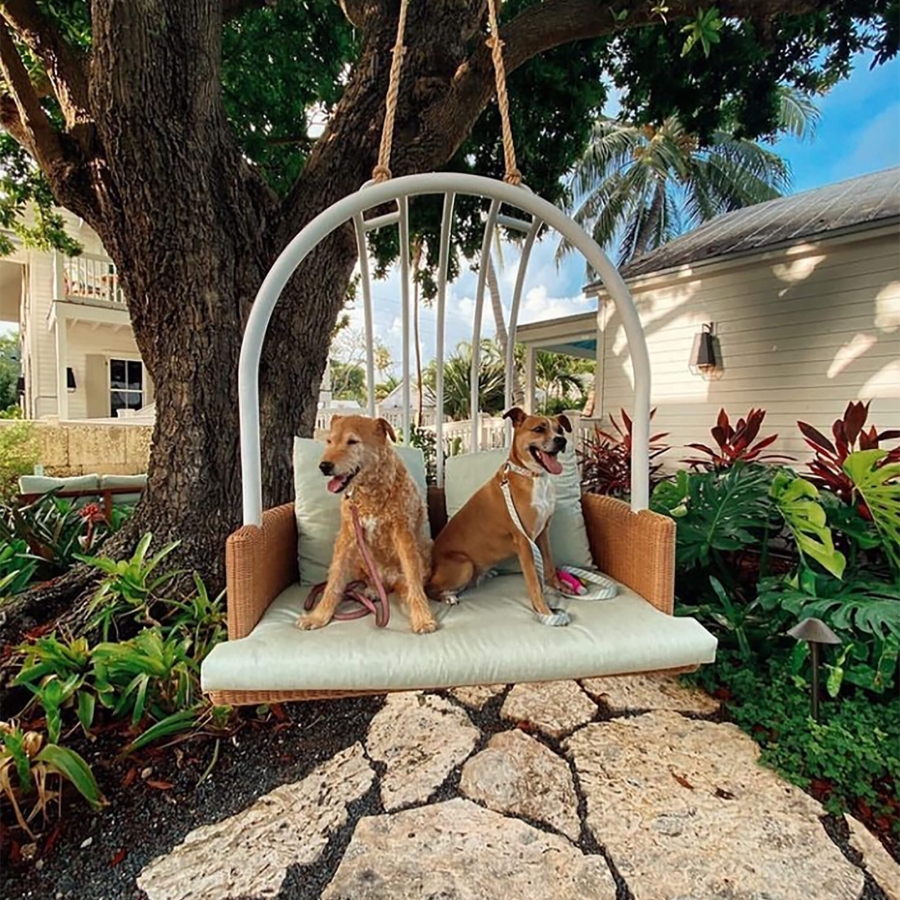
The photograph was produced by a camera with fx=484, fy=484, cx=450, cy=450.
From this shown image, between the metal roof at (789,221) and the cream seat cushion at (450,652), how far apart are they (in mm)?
4415

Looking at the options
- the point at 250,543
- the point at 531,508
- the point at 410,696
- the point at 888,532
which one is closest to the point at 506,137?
the point at 531,508

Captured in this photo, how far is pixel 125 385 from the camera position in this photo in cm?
976

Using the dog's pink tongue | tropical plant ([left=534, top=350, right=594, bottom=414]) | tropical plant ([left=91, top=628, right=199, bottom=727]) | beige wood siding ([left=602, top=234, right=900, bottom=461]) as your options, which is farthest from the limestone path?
tropical plant ([left=534, top=350, right=594, bottom=414])

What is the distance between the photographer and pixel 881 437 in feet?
6.99

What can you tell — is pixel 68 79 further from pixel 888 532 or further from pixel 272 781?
pixel 888 532

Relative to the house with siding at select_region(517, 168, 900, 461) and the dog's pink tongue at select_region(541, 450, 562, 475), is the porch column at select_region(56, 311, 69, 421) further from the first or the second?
the dog's pink tongue at select_region(541, 450, 562, 475)

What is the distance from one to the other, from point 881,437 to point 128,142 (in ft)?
11.1

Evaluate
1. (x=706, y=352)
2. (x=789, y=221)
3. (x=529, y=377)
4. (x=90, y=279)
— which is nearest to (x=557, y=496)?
(x=706, y=352)

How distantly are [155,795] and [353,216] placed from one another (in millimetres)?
1889

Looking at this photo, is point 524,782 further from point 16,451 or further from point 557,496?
point 16,451

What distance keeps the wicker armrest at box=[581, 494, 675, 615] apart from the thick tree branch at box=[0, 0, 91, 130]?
2818 millimetres

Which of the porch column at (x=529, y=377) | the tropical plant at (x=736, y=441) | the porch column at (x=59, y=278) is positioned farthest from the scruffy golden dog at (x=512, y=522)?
the porch column at (x=59, y=278)

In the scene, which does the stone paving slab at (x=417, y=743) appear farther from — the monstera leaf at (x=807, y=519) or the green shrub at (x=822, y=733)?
the monstera leaf at (x=807, y=519)

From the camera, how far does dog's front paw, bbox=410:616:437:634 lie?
1.37 meters
